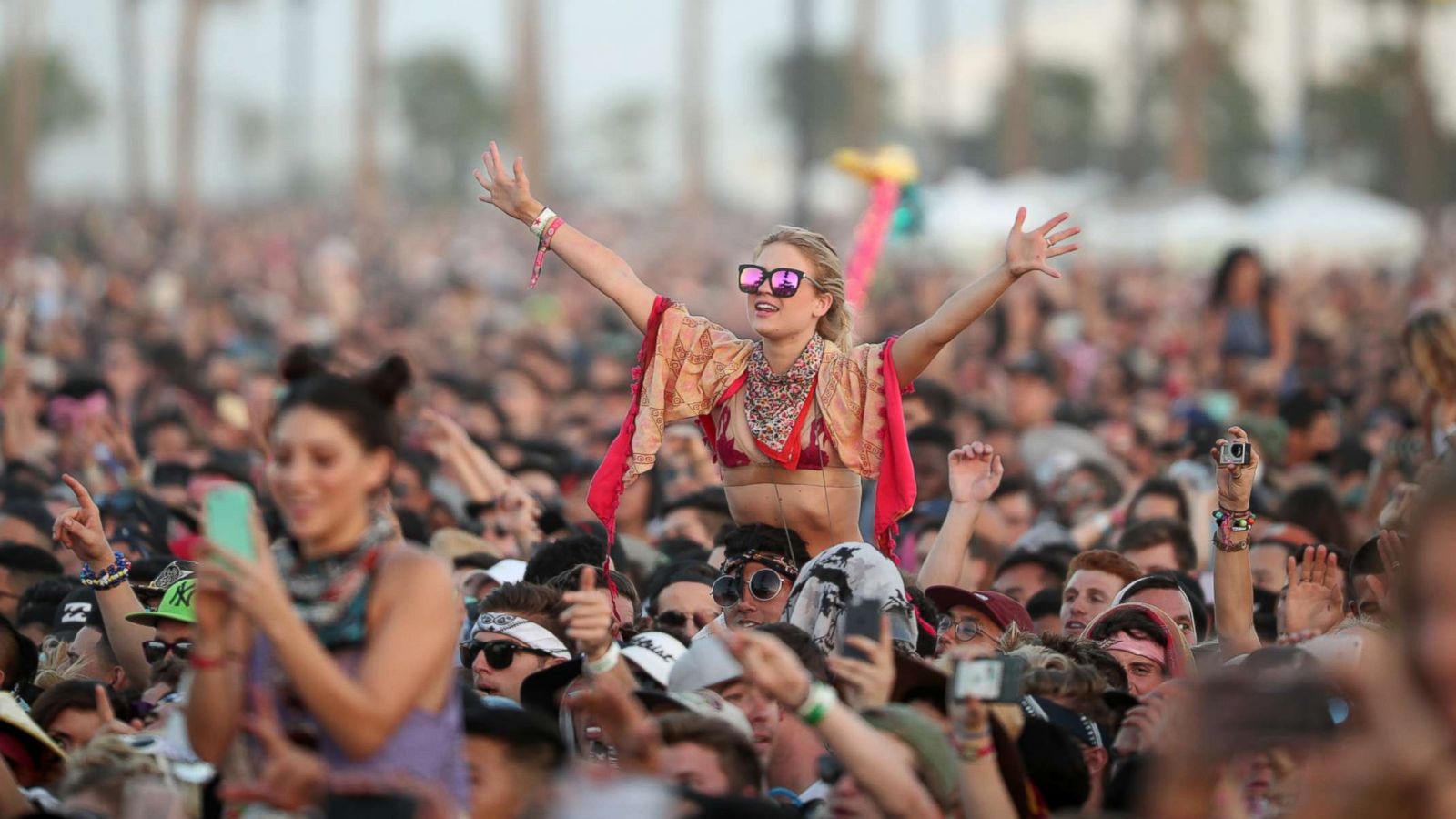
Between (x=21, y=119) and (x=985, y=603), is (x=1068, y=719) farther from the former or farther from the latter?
(x=21, y=119)

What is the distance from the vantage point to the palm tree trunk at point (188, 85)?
59312 millimetres

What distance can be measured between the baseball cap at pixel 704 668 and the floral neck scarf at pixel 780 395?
994 mm

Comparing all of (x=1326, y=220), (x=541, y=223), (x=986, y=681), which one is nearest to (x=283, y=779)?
(x=986, y=681)

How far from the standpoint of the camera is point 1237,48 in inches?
2840

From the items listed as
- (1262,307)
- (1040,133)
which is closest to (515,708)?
(1262,307)

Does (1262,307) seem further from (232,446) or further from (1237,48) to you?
(1237,48)

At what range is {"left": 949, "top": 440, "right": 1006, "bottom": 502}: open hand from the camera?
261 inches

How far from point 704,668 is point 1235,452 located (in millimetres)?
1828

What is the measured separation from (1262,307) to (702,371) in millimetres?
8554

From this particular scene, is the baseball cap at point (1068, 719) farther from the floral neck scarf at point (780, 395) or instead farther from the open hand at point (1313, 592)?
the floral neck scarf at point (780, 395)

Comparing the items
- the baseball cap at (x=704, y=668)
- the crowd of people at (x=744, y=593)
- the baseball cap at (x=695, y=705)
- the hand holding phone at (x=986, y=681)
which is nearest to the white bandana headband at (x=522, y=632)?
the crowd of people at (x=744, y=593)

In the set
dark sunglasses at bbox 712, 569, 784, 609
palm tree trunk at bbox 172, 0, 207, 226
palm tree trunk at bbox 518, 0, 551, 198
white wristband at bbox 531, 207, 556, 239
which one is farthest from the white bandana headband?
palm tree trunk at bbox 172, 0, 207, 226

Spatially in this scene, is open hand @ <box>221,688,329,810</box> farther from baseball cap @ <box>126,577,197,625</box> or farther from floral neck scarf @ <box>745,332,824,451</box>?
floral neck scarf @ <box>745,332,824,451</box>

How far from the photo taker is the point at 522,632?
19.7 feet
